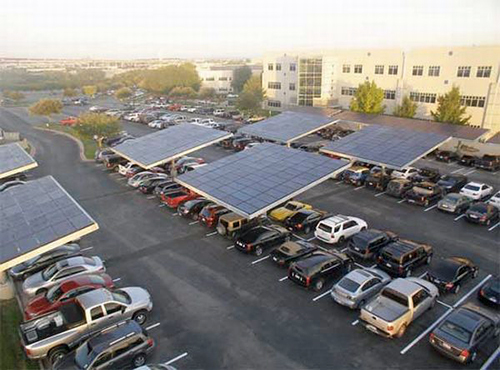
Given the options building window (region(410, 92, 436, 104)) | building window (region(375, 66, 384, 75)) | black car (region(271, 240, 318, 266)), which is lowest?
black car (region(271, 240, 318, 266))

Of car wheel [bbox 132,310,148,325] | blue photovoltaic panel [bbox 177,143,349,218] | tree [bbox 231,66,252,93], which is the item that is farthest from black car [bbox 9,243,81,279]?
tree [bbox 231,66,252,93]

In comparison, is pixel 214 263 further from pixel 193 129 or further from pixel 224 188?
pixel 193 129

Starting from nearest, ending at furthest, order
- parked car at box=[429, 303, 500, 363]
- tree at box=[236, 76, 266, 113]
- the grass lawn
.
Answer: parked car at box=[429, 303, 500, 363] < the grass lawn < tree at box=[236, 76, 266, 113]

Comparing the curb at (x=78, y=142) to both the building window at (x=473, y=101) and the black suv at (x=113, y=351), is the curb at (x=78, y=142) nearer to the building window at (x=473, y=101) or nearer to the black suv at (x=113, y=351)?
the black suv at (x=113, y=351)

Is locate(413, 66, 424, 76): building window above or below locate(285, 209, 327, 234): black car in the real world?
above

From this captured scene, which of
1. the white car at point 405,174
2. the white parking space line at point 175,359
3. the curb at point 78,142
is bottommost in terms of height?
the curb at point 78,142

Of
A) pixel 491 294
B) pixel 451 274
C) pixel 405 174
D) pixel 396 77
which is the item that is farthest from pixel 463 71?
pixel 491 294

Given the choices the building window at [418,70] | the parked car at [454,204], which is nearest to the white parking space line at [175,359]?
the parked car at [454,204]

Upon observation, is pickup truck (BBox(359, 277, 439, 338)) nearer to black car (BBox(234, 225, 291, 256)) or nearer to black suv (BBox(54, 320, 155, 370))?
black car (BBox(234, 225, 291, 256))
